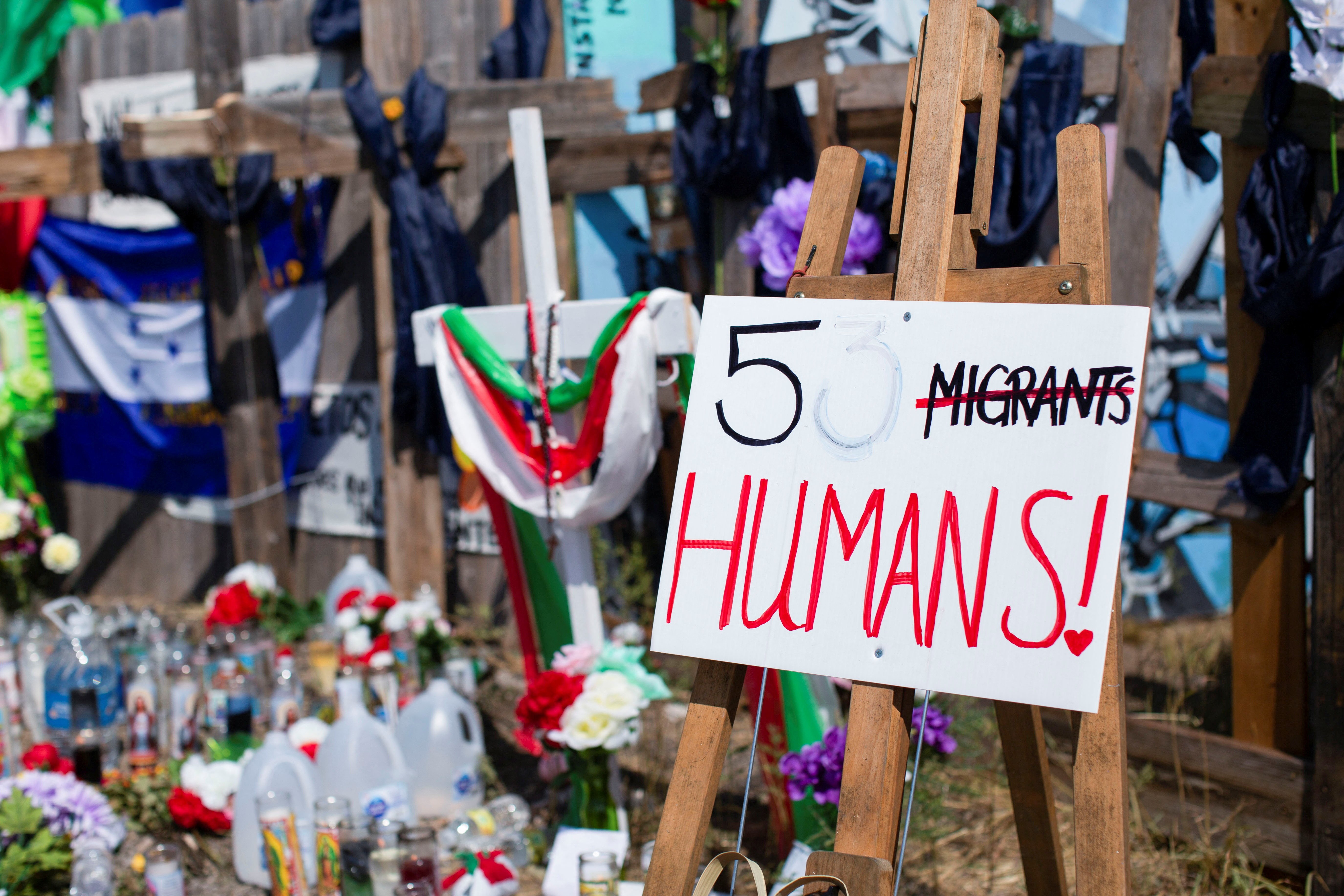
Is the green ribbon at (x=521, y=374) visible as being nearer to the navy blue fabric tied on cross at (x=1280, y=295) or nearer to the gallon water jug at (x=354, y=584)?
the navy blue fabric tied on cross at (x=1280, y=295)

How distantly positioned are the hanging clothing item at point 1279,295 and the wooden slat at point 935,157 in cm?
118

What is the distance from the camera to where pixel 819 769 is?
226 centimetres

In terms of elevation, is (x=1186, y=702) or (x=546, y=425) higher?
(x=546, y=425)

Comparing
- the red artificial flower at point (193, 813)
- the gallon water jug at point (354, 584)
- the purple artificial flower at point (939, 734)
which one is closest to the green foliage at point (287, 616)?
the gallon water jug at point (354, 584)

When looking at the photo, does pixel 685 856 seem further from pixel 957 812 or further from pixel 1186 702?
pixel 1186 702

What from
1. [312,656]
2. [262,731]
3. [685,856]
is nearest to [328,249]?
[312,656]

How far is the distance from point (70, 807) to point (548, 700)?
131 centimetres

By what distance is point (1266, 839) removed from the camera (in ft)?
8.39

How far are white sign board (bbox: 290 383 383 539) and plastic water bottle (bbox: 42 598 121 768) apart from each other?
1449 mm

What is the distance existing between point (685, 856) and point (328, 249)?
3.77 metres

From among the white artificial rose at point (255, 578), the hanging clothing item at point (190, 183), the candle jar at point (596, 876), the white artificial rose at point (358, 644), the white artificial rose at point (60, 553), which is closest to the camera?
the candle jar at point (596, 876)

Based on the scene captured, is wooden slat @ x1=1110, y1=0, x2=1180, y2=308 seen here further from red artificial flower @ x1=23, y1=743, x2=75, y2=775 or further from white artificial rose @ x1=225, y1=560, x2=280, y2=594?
white artificial rose @ x1=225, y1=560, x2=280, y2=594

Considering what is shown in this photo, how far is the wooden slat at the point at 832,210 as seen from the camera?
1750 millimetres

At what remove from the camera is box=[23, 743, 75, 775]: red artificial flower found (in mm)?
3109
